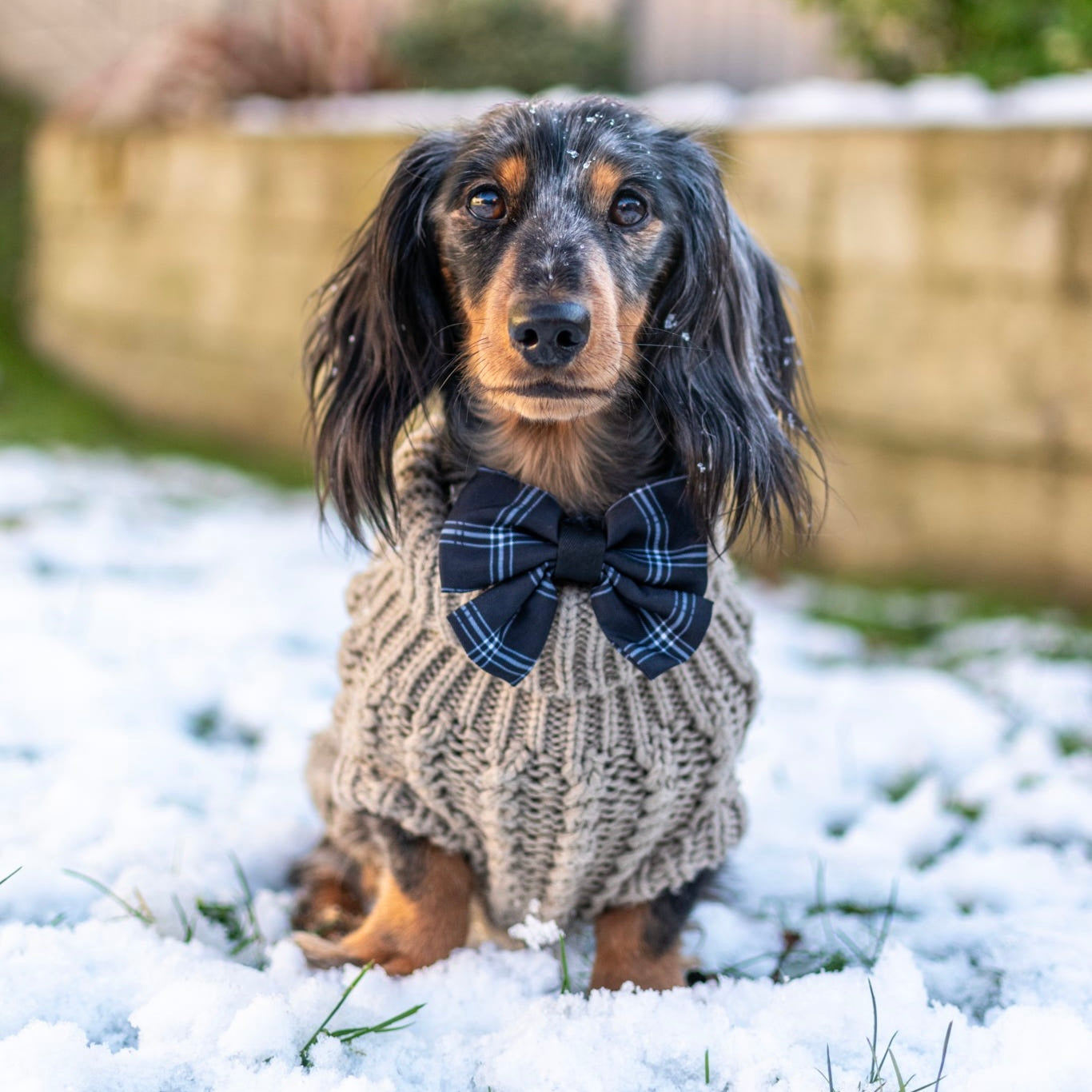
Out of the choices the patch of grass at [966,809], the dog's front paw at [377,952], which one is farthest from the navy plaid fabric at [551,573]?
the patch of grass at [966,809]

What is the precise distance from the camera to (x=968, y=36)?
181 inches

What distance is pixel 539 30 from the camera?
18.1 ft

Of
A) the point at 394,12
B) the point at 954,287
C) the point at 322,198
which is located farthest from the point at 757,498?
the point at 394,12

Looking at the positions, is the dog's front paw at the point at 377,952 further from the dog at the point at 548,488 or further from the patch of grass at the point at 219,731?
the patch of grass at the point at 219,731

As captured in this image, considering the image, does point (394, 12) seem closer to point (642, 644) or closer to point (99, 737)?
point (99, 737)

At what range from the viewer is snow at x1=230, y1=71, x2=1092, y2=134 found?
10.9 feet

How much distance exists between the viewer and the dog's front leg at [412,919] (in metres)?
1.64

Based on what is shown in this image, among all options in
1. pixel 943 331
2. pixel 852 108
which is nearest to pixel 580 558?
pixel 943 331

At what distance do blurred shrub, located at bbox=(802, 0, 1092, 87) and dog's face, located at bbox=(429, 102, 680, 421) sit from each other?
286 centimetres

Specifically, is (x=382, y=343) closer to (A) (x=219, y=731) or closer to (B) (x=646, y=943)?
(B) (x=646, y=943)

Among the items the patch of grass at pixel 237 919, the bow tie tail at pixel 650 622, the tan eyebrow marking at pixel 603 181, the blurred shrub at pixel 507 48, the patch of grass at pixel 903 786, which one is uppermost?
the blurred shrub at pixel 507 48

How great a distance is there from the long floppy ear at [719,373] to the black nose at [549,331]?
24 centimetres

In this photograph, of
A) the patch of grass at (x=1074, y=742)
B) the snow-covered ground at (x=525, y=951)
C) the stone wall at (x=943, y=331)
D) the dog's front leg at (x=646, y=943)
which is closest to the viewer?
the snow-covered ground at (x=525, y=951)

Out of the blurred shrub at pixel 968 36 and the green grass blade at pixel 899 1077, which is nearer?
the green grass blade at pixel 899 1077
